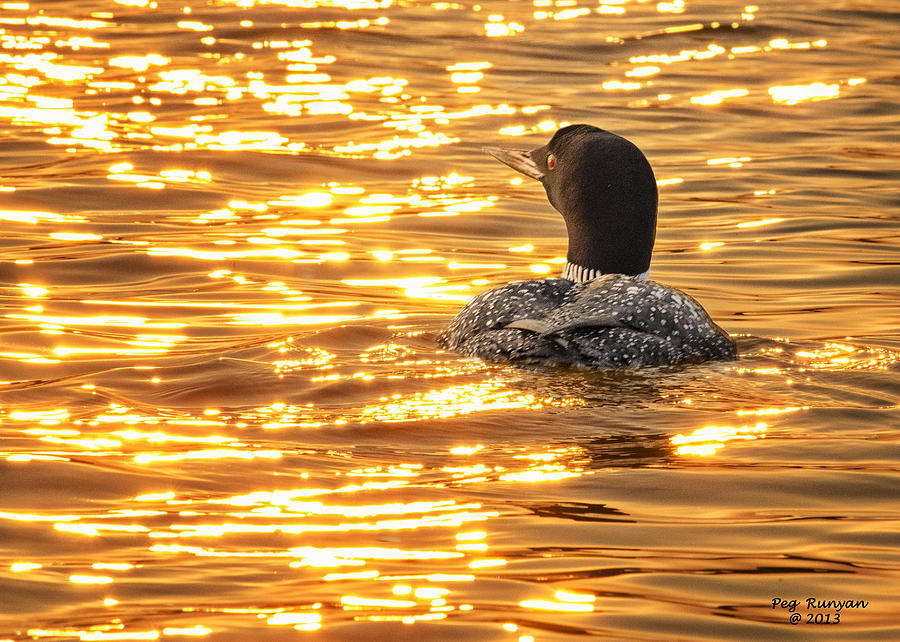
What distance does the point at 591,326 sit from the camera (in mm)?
5246

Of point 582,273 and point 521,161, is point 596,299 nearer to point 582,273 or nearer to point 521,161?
point 582,273

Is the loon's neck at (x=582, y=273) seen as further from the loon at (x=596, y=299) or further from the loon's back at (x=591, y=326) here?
the loon's back at (x=591, y=326)

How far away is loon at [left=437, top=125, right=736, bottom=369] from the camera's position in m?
5.29

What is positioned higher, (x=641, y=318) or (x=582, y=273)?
(x=582, y=273)

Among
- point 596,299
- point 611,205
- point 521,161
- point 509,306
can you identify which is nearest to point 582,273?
point 611,205

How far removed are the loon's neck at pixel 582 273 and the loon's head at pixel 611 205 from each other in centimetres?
1

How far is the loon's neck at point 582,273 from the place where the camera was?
238 inches

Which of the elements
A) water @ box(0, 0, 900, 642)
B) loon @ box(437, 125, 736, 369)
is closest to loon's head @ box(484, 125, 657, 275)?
loon @ box(437, 125, 736, 369)

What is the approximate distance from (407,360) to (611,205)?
983mm

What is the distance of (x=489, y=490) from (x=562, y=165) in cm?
222

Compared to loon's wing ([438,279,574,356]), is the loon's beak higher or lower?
higher

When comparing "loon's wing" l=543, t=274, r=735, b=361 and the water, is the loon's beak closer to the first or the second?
the water

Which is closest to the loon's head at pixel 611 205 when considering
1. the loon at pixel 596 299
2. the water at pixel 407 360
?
the loon at pixel 596 299

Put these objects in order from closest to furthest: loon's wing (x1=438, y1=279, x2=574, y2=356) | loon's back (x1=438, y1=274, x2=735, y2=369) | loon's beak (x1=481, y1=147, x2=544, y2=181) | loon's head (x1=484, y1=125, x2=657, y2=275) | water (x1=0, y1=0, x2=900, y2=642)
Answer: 1. water (x1=0, y1=0, x2=900, y2=642)
2. loon's back (x1=438, y1=274, x2=735, y2=369)
3. loon's wing (x1=438, y1=279, x2=574, y2=356)
4. loon's head (x1=484, y1=125, x2=657, y2=275)
5. loon's beak (x1=481, y1=147, x2=544, y2=181)
